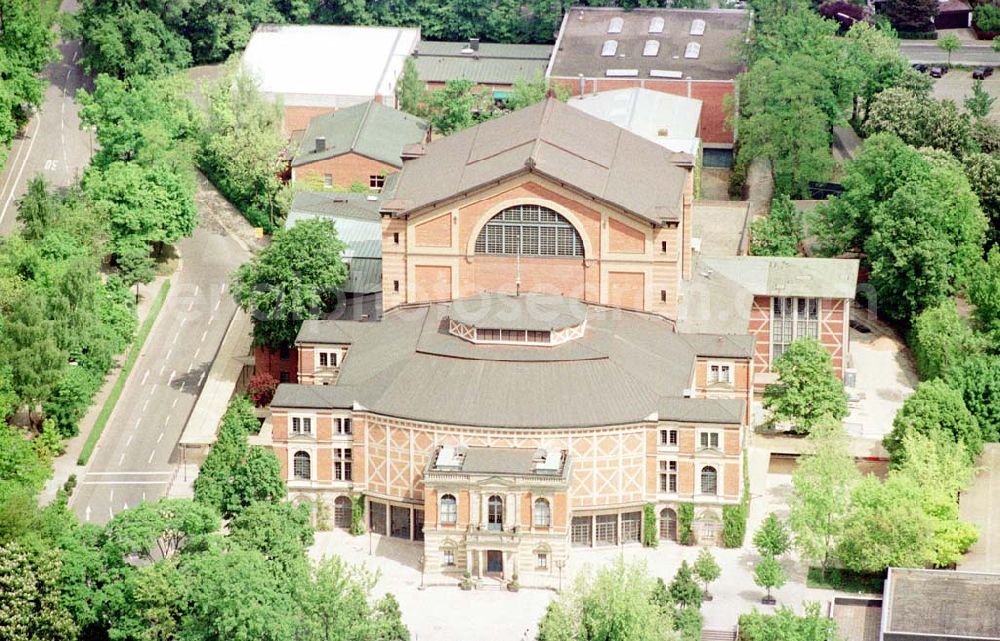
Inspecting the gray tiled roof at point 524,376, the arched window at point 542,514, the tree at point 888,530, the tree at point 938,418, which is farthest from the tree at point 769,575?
the tree at point 938,418

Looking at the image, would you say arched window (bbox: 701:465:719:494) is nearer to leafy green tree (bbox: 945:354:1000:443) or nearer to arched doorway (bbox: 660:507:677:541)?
arched doorway (bbox: 660:507:677:541)

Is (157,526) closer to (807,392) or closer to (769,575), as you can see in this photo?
(769,575)

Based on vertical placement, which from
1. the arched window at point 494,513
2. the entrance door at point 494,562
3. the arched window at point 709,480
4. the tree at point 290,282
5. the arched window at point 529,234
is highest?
the arched window at point 529,234

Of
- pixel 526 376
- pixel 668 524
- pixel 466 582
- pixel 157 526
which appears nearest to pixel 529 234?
pixel 526 376

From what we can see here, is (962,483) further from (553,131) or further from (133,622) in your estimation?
(133,622)

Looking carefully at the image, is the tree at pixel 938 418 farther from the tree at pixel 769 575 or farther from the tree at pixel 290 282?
the tree at pixel 290 282
